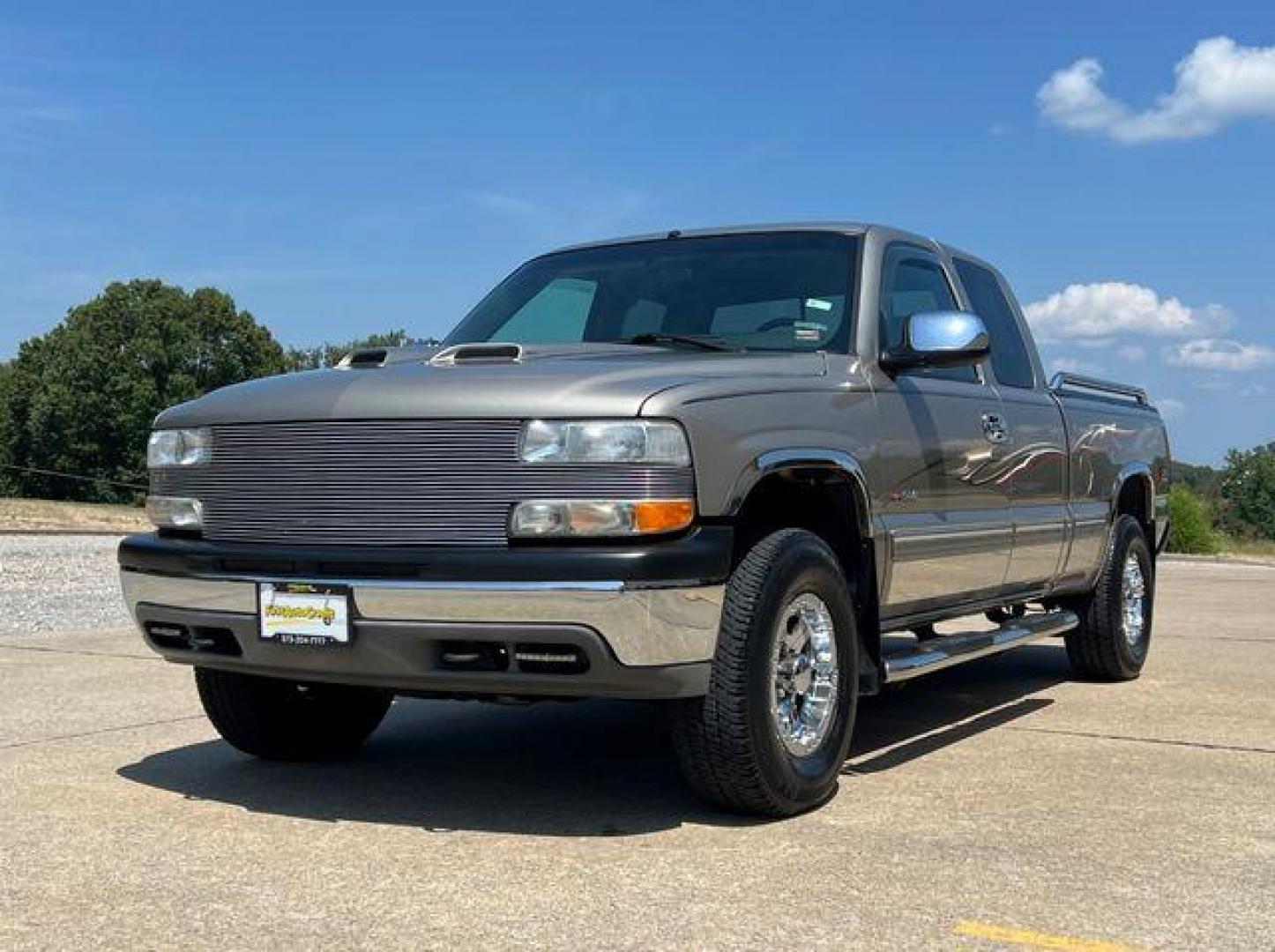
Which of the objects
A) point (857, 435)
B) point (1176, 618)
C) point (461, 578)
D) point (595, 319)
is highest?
point (595, 319)

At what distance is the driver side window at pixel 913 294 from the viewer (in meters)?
5.51

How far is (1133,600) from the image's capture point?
7.98 meters

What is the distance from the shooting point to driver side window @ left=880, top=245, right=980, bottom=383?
5.51m

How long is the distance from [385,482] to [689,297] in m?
1.88

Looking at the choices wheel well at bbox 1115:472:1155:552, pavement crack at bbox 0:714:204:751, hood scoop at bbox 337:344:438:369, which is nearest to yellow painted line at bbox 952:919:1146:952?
hood scoop at bbox 337:344:438:369

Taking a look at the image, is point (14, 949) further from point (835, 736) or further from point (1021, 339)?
point (1021, 339)

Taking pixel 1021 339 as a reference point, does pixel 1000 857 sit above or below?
below

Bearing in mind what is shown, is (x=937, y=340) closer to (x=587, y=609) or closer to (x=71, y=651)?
(x=587, y=609)

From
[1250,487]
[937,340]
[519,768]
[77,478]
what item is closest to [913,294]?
[937,340]

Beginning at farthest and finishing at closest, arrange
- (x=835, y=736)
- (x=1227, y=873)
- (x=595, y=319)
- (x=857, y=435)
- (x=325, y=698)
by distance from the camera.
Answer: (x=595, y=319) < (x=325, y=698) < (x=857, y=435) < (x=835, y=736) < (x=1227, y=873)

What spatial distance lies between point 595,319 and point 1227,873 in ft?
10.4

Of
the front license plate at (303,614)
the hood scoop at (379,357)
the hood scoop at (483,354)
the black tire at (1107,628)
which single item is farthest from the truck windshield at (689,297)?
the black tire at (1107,628)

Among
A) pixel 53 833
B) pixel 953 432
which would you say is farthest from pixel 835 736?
pixel 53 833

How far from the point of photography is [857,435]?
4.86 m
